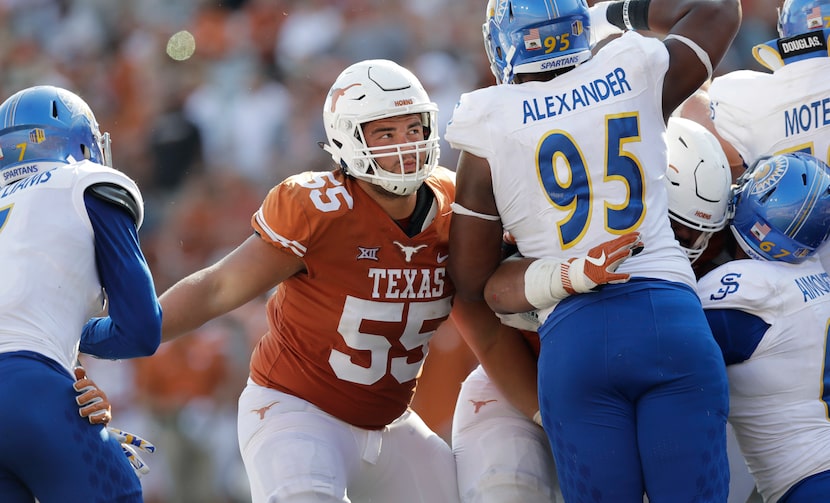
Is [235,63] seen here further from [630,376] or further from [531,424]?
[630,376]

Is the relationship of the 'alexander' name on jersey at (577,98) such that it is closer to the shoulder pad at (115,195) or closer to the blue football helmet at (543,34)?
the blue football helmet at (543,34)

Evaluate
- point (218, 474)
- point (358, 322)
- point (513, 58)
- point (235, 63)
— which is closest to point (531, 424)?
point (358, 322)

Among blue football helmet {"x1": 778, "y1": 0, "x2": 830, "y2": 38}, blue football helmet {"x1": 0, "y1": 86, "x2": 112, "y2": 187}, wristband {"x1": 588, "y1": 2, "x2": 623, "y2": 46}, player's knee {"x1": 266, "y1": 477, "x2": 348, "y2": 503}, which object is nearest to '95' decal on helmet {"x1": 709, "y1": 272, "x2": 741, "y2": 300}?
wristband {"x1": 588, "y1": 2, "x2": 623, "y2": 46}

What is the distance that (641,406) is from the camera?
11.1 feet

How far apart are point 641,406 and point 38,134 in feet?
7.01

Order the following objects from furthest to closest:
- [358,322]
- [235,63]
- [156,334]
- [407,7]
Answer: [235,63] → [407,7] → [358,322] → [156,334]

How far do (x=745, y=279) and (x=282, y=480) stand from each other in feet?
5.62

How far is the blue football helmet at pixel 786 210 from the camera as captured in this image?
3713 millimetres

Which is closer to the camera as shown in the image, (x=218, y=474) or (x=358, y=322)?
(x=358, y=322)

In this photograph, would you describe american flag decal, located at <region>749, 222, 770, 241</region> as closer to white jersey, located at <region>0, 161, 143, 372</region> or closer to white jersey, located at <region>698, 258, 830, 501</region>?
white jersey, located at <region>698, 258, 830, 501</region>

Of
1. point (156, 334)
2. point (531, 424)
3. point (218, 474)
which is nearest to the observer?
point (156, 334)

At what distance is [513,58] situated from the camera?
3.73 meters

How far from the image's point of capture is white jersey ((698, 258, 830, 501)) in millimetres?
3635

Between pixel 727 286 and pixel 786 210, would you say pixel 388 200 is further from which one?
pixel 786 210
